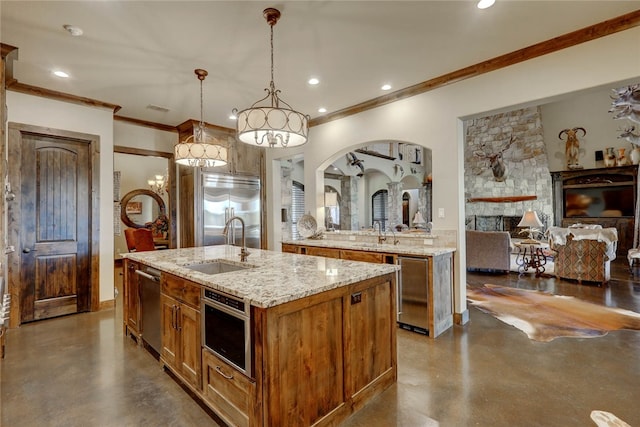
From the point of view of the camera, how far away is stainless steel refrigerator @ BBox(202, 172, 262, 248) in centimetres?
522

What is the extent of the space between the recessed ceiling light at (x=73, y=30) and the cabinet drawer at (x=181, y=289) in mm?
2226

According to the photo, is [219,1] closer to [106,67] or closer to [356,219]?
[106,67]

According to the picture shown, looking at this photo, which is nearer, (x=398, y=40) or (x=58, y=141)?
(x=398, y=40)

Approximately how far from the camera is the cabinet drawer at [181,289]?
2016 mm

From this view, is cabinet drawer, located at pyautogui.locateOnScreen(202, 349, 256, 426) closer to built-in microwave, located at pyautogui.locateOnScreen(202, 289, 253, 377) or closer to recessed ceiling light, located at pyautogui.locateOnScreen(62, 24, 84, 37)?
built-in microwave, located at pyautogui.locateOnScreen(202, 289, 253, 377)

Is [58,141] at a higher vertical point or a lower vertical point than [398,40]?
lower

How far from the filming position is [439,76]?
360 centimetres

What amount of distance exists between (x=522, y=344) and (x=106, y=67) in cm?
516

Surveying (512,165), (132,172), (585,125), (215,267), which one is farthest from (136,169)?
(585,125)

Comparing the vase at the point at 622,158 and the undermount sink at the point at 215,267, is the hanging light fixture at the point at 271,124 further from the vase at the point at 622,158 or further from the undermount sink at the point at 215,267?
the vase at the point at 622,158

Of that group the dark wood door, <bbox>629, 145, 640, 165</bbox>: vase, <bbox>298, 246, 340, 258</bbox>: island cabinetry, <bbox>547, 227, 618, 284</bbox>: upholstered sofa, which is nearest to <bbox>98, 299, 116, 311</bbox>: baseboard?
the dark wood door

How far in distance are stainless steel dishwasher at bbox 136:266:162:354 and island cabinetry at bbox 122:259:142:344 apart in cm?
11

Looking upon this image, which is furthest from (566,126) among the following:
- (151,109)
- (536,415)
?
(151,109)

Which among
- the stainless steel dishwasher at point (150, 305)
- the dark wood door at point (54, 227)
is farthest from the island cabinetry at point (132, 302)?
the dark wood door at point (54, 227)
